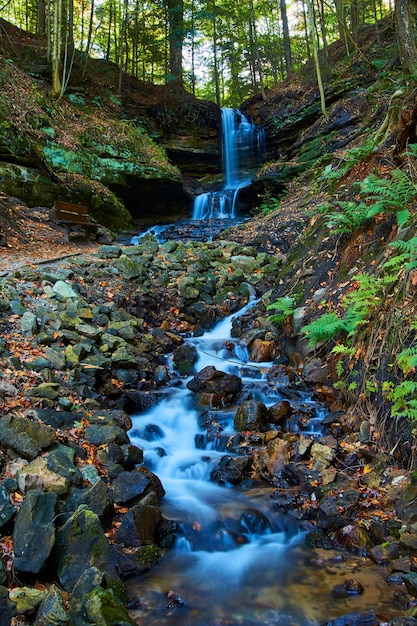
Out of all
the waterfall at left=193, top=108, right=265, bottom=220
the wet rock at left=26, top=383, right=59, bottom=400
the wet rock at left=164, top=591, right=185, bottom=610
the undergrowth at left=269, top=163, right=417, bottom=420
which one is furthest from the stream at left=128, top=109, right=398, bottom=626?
the waterfall at left=193, top=108, right=265, bottom=220

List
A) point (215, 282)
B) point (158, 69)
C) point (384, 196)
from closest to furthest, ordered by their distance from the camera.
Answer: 1. point (384, 196)
2. point (215, 282)
3. point (158, 69)

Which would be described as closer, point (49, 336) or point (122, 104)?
point (49, 336)

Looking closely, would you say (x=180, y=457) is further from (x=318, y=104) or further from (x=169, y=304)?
(x=318, y=104)

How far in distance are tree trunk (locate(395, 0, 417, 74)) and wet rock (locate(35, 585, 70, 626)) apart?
10.4 metres

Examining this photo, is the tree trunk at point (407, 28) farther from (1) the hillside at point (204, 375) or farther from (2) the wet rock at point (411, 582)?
(2) the wet rock at point (411, 582)

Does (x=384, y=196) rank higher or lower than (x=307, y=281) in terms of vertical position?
higher

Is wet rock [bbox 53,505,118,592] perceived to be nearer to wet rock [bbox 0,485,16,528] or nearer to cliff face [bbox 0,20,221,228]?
wet rock [bbox 0,485,16,528]

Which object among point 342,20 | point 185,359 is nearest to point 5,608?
point 185,359

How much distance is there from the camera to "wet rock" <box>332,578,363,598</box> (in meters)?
3.29

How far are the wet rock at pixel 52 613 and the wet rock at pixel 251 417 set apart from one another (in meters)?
3.28

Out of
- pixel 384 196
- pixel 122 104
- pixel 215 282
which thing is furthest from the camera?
pixel 122 104

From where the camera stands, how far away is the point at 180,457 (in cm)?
→ 561

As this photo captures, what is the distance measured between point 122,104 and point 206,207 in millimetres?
6241

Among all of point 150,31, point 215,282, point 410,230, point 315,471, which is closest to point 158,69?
point 150,31
